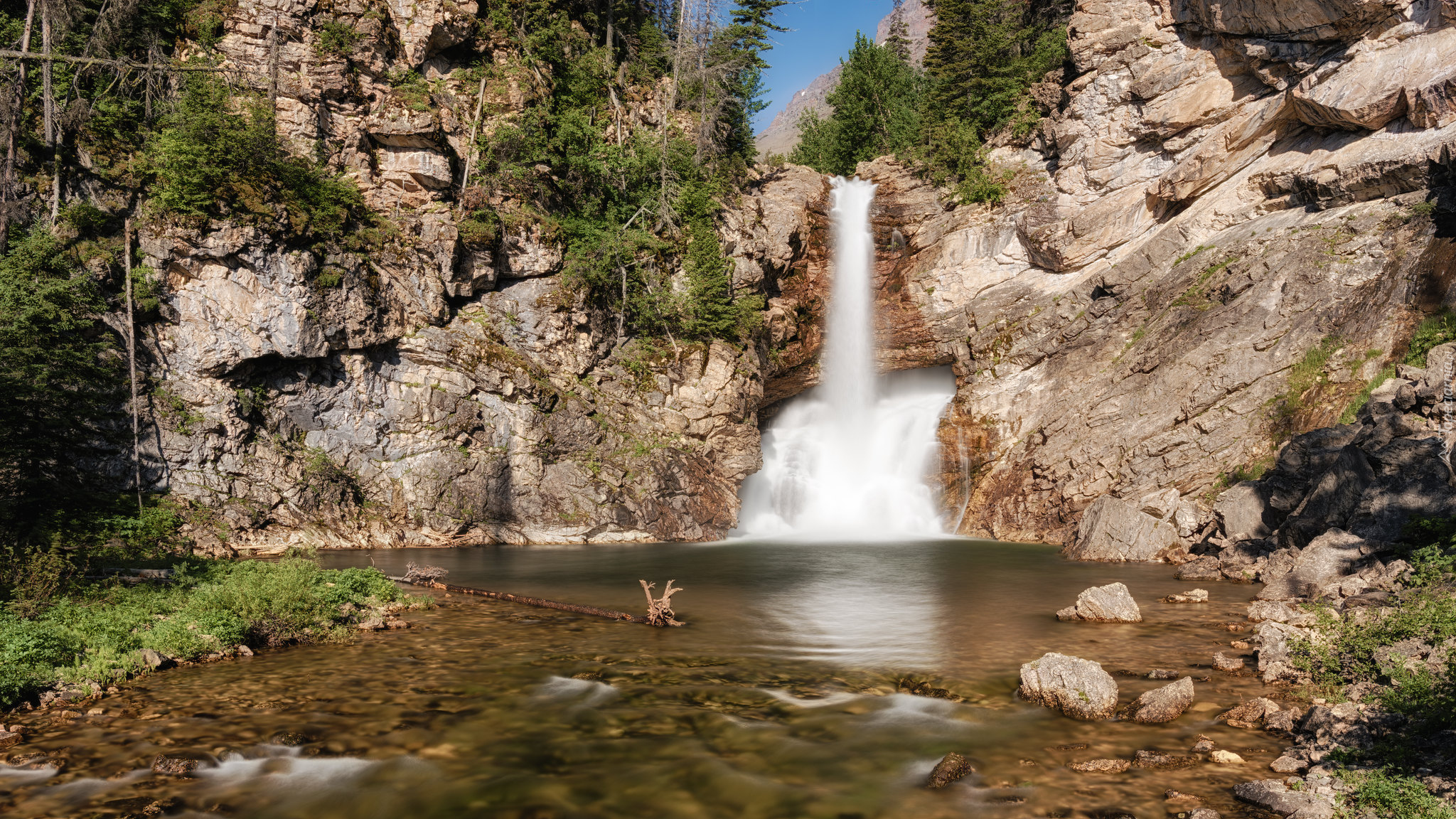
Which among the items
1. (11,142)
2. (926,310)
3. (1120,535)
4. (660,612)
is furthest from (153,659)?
(926,310)

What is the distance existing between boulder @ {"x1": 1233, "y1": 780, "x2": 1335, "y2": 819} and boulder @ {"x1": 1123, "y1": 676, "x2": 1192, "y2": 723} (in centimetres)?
179

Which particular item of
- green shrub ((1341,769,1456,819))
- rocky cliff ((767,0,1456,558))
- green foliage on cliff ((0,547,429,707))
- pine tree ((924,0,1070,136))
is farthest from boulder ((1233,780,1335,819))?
pine tree ((924,0,1070,136))

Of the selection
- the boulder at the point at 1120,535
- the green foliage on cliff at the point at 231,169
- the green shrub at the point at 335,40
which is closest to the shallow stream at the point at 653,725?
the boulder at the point at 1120,535

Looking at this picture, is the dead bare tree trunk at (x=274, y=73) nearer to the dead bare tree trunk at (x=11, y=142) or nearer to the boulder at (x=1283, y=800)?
the dead bare tree trunk at (x=11, y=142)

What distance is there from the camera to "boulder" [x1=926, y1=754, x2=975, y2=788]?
284 inches

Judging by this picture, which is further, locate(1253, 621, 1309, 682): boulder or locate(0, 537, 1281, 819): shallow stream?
locate(1253, 621, 1309, 682): boulder

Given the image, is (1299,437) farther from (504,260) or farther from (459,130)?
(459,130)

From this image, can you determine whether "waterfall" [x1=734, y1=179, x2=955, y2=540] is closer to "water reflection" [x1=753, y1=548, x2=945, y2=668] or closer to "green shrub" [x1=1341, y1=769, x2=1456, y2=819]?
"water reflection" [x1=753, y1=548, x2=945, y2=668]

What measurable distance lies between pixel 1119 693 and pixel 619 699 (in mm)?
6173

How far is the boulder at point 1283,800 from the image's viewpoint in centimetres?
585

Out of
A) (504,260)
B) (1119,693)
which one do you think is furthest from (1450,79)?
(504,260)

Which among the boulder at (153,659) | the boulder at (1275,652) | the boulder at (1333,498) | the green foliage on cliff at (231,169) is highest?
the green foliage on cliff at (231,169)

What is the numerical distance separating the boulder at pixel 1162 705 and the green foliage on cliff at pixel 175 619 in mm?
11491

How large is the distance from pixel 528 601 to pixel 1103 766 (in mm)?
11339
